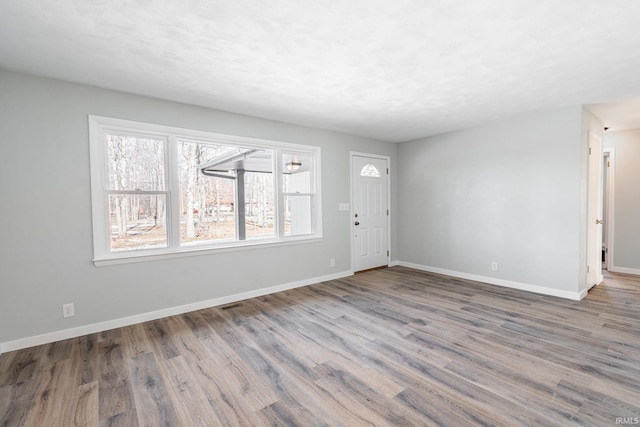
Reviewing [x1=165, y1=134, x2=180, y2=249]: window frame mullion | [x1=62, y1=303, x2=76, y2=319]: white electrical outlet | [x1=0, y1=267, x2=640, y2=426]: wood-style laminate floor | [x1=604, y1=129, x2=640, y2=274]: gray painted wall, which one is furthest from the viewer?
[x1=604, y1=129, x2=640, y2=274]: gray painted wall

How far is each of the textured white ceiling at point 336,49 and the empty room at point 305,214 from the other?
0.02 m

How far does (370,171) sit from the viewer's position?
559cm

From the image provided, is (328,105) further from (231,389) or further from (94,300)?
(94,300)

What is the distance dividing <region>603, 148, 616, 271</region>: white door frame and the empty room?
81 mm

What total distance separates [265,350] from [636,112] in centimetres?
564

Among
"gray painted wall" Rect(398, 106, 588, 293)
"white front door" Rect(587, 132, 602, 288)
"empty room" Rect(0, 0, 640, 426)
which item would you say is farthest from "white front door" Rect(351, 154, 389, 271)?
"white front door" Rect(587, 132, 602, 288)

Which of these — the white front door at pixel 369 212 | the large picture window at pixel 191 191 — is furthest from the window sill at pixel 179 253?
the white front door at pixel 369 212

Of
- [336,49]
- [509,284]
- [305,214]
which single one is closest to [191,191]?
[305,214]

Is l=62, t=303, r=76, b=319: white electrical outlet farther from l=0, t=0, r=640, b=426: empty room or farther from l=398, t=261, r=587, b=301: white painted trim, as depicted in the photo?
l=398, t=261, r=587, b=301: white painted trim

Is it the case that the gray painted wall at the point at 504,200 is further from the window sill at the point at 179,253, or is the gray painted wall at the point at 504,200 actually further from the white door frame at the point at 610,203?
the window sill at the point at 179,253

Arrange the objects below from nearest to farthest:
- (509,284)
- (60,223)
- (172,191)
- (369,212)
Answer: (60,223) → (172,191) → (509,284) → (369,212)

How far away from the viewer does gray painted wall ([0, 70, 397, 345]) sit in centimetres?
262

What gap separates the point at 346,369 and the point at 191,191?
2.75 meters

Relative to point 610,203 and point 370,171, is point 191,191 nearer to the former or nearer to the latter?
point 370,171
